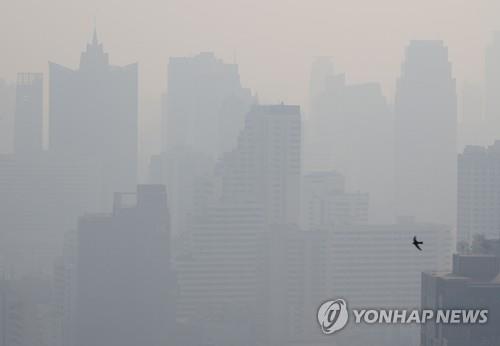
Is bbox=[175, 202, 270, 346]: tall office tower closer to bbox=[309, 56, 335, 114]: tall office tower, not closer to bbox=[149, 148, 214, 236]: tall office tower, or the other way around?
bbox=[149, 148, 214, 236]: tall office tower

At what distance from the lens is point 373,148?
36594 mm

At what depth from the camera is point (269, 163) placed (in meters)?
25.1

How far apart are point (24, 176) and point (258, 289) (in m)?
12.4

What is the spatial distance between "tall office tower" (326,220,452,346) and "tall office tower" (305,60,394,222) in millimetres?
6462

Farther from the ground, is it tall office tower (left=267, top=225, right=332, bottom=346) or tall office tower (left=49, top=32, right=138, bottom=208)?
tall office tower (left=49, top=32, right=138, bottom=208)


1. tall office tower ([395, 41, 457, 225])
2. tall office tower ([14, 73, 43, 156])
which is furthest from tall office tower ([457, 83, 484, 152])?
tall office tower ([14, 73, 43, 156])

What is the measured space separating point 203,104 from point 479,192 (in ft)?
45.5

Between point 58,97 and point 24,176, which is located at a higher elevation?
point 58,97

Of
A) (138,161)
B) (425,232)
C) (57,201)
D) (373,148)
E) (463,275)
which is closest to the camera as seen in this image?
(463,275)

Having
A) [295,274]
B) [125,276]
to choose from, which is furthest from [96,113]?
[125,276]

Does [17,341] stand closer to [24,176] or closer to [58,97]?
[24,176]

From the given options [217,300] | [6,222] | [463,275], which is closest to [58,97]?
[6,222]

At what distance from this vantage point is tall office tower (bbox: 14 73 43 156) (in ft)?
112
